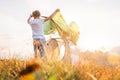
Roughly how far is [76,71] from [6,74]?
1.12 m

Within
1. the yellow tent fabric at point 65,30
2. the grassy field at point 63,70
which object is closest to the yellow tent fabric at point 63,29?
the yellow tent fabric at point 65,30

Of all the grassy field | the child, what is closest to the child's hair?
the child

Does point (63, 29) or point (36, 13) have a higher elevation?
point (36, 13)

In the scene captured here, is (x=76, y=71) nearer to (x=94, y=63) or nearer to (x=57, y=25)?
(x=94, y=63)

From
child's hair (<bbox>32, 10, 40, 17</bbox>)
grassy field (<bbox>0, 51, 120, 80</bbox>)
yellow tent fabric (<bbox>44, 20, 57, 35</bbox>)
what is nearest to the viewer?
grassy field (<bbox>0, 51, 120, 80</bbox>)

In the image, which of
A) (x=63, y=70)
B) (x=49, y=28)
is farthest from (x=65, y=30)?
(x=63, y=70)

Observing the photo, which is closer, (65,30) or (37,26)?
(37,26)

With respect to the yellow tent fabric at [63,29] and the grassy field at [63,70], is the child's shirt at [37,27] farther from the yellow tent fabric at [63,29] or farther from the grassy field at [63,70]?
the grassy field at [63,70]

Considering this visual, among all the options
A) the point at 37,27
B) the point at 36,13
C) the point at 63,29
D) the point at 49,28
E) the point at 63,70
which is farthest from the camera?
the point at 49,28

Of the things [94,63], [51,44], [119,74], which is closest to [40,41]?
[51,44]

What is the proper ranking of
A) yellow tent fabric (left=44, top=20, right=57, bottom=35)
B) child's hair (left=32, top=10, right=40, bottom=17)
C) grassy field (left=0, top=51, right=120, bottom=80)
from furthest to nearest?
yellow tent fabric (left=44, top=20, right=57, bottom=35) → child's hair (left=32, top=10, right=40, bottom=17) → grassy field (left=0, top=51, right=120, bottom=80)

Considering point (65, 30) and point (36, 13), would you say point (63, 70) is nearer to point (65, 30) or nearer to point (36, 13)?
point (36, 13)

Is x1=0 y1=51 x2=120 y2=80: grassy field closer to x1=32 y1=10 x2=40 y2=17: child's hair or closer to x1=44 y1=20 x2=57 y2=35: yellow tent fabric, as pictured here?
x1=32 y1=10 x2=40 y2=17: child's hair

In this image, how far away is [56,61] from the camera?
19.2 feet
